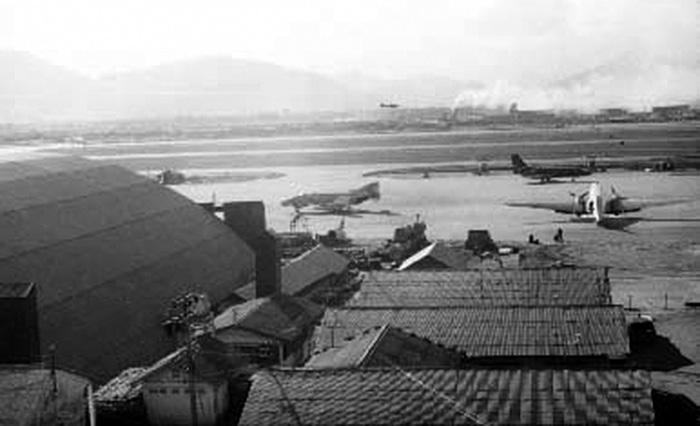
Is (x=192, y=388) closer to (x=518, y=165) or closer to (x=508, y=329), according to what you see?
(x=508, y=329)

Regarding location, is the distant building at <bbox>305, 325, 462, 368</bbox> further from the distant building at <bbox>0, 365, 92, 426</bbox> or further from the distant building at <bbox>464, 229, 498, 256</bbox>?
the distant building at <bbox>464, 229, 498, 256</bbox>

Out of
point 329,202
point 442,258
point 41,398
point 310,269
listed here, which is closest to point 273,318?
point 41,398

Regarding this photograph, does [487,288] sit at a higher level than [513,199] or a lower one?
higher

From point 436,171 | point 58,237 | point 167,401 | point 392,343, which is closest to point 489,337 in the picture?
point 392,343

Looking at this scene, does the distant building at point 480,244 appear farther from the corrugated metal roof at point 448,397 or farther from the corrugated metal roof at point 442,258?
the corrugated metal roof at point 448,397

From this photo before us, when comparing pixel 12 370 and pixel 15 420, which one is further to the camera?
pixel 12 370

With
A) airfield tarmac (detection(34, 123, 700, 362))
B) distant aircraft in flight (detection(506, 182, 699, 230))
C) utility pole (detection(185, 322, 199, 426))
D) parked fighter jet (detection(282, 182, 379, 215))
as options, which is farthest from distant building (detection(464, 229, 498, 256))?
utility pole (detection(185, 322, 199, 426))

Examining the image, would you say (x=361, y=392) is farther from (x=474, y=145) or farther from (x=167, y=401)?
(x=474, y=145)
